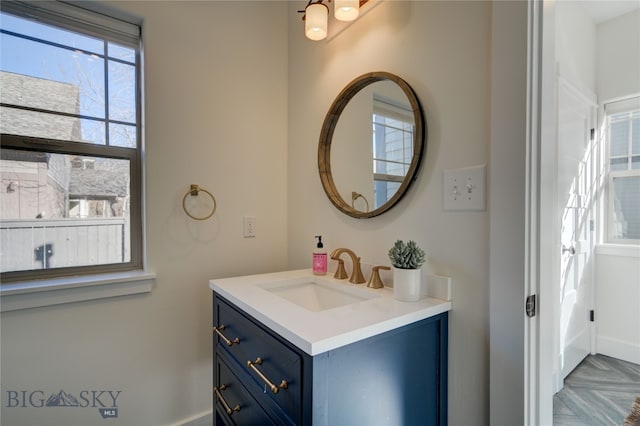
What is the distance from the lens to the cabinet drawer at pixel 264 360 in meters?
0.79

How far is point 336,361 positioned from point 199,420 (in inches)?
47.9

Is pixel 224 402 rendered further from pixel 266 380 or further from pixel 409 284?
pixel 409 284

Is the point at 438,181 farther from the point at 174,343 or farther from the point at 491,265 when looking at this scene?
the point at 174,343

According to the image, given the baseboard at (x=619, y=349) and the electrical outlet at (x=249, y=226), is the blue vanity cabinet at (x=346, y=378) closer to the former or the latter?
the electrical outlet at (x=249, y=226)

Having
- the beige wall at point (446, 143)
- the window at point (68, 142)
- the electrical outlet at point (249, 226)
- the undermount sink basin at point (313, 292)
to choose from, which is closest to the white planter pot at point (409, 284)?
the beige wall at point (446, 143)

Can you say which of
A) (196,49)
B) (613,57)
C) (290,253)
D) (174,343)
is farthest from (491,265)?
(613,57)

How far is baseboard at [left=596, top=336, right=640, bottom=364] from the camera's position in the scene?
2.31 meters

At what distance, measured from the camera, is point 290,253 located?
1.84 meters

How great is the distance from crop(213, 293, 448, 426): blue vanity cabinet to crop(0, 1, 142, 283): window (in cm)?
79

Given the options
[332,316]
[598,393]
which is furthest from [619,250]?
[332,316]

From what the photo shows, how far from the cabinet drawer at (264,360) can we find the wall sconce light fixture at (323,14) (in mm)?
1257

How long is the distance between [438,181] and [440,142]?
0.45 ft

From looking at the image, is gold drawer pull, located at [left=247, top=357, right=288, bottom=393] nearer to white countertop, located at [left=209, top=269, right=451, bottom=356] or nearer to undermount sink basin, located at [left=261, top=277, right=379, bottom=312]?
white countertop, located at [left=209, top=269, right=451, bottom=356]

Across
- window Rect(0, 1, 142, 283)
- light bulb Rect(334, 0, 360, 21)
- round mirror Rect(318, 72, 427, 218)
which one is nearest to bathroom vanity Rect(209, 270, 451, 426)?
round mirror Rect(318, 72, 427, 218)
